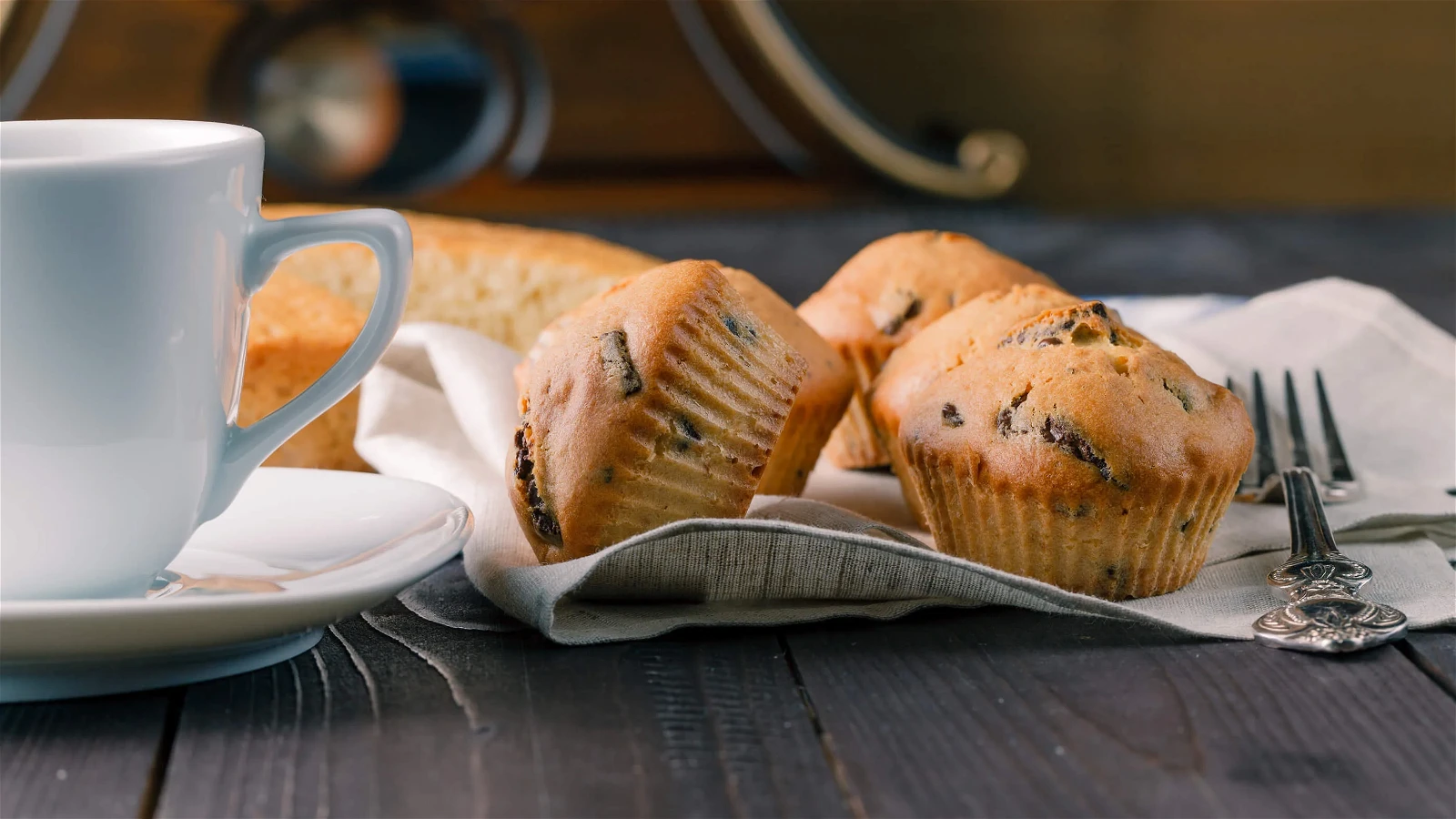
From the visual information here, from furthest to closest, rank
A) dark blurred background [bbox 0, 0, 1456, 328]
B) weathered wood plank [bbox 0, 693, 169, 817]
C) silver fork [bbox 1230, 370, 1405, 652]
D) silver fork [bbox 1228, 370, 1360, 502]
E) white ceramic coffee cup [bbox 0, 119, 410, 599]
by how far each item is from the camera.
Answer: dark blurred background [bbox 0, 0, 1456, 328] < silver fork [bbox 1228, 370, 1360, 502] < silver fork [bbox 1230, 370, 1405, 652] < white ceramic coffee cup [bbox 0, 119, 410, 599] < weathered wood plank [bbox 0, 693, 169, 817]

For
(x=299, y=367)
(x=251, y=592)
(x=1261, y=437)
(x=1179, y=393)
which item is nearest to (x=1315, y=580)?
(x=1179, y=393)

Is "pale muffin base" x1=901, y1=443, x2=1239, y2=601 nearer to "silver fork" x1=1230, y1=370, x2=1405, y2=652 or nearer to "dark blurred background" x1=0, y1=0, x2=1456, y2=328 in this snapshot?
"silver fork" x1=1230, y1=370, x2=1405, y2=652

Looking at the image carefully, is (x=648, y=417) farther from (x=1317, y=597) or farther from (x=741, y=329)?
(x=1317, y=597)

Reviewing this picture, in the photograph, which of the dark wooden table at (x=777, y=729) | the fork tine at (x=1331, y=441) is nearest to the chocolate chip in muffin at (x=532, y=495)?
the dark wooden table at (x=777, y=729)

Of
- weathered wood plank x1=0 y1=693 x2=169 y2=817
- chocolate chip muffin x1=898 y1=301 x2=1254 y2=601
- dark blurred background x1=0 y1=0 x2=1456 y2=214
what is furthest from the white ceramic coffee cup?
dark blurred background x1=0 y1=0 x2=1456 y2=214

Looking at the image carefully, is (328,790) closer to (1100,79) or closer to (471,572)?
(471,572)

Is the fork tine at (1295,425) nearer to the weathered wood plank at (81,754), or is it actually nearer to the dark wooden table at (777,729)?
the dark wooden table at (777,729)
